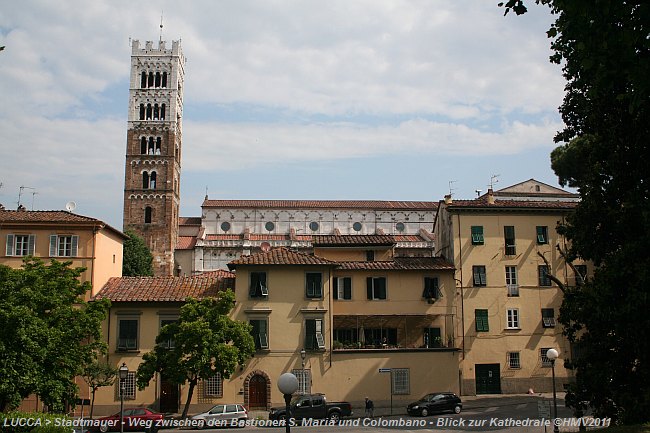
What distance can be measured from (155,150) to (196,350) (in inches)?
2505

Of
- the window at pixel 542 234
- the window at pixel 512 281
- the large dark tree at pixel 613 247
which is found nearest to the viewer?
the large dark tree at pixel 613 247

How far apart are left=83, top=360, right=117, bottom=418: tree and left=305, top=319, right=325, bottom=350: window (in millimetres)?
11293

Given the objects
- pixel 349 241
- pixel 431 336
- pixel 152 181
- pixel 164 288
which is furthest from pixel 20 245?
pixel 152 181

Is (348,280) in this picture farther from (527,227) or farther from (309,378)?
(527,227)

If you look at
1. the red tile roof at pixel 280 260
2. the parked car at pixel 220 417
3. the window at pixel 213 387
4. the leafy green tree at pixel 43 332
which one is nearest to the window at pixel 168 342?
the window at pixel 213 387

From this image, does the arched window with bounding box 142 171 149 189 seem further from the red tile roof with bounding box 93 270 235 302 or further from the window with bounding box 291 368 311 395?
Answer: the window with bounding box 291 368 311 395

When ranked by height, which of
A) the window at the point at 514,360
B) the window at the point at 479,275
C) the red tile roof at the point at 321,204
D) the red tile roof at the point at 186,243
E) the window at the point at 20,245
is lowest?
the window at the point at 514,360

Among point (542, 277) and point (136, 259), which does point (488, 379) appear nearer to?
point (542, 277)

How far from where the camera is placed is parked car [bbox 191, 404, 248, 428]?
31.9m

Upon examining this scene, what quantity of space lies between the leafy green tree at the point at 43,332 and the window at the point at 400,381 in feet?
56.6

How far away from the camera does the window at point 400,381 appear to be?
129 feet

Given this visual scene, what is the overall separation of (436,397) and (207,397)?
13.3 meters

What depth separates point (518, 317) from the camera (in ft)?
142

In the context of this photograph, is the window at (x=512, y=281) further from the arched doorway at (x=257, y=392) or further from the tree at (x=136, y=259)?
the tree at (x=136, y=259)
